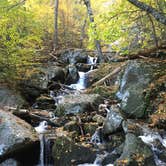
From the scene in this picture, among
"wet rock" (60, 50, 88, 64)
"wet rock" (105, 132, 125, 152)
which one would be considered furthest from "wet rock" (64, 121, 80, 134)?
"wet rock" (60, 50, 88, 64)

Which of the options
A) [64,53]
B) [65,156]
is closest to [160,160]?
[65,156]

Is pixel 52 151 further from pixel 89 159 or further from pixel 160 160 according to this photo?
pixel 160 160

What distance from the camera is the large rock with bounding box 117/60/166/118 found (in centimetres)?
793

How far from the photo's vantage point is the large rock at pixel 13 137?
273 inches

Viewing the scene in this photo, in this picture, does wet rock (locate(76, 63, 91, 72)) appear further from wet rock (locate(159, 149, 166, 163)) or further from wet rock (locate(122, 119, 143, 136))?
wet rock (locate(159, 149, 166, 163))

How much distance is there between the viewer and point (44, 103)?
36.9ft

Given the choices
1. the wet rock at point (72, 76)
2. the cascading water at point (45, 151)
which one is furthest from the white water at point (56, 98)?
the cascading water at point (45, 151)

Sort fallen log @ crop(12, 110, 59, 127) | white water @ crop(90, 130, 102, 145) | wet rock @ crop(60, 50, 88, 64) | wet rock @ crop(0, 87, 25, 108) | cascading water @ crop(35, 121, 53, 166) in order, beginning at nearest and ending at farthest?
1. cascading water @ crop(35, 121, 53, 166)
2. white water @ crop(90, 130, 102, 145)
3. fallen log @ crop(12, 110, 59, 127)
4. wet rock @ crop(0, 87, 25, 108)
5. wet rock @ crop(60, 50, 88, 64)

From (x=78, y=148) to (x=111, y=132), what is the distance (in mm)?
978

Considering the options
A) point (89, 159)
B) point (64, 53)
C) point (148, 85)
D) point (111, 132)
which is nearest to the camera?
point (89, 159)

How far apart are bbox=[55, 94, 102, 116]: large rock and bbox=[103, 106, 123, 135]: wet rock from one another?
1.72 m

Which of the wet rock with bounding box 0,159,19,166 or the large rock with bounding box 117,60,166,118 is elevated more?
the large rock with bounding box 117,60,166,118

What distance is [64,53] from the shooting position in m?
18.7

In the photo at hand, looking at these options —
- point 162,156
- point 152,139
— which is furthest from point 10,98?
point 162,156
